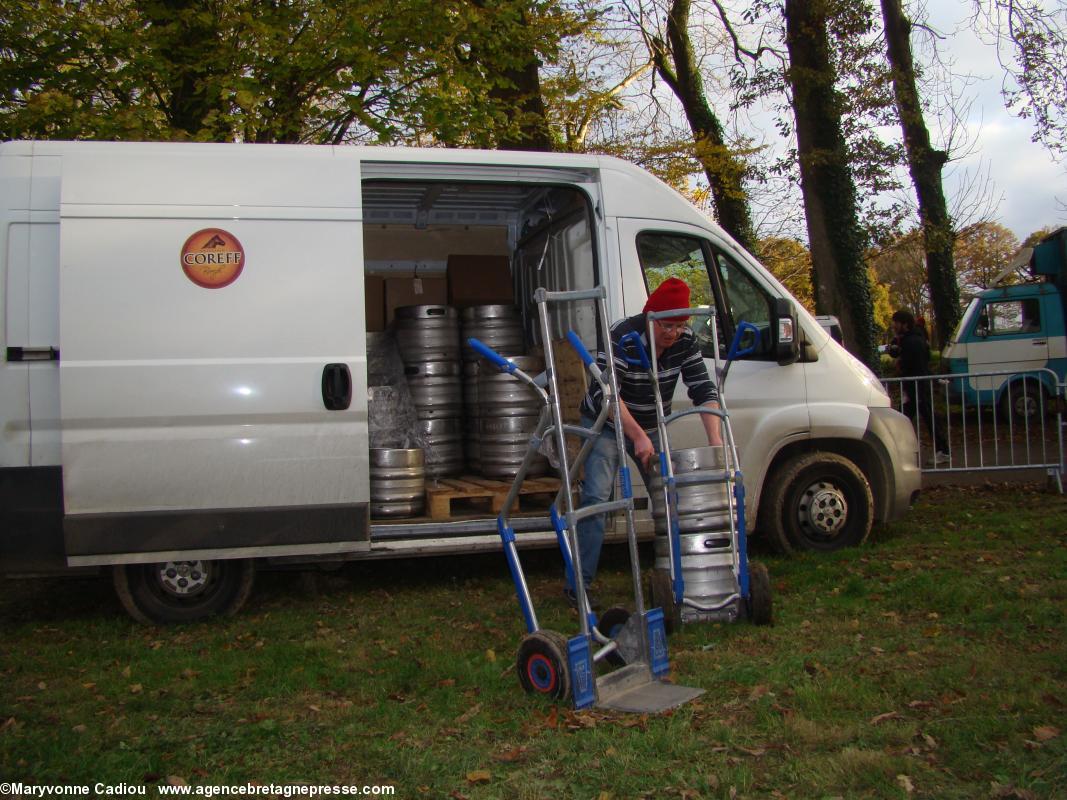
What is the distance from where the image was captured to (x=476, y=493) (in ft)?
20.8

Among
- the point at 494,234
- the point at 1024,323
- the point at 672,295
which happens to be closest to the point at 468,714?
the point at 672,295

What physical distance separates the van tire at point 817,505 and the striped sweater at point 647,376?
5.24 ft

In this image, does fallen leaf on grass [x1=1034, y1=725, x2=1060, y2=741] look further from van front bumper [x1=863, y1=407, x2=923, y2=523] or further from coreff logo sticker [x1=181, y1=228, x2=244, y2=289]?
coreff logo sticker [x1=181, y1=228, x2=244, y2=289]

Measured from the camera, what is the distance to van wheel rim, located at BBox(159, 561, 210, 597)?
228 inches

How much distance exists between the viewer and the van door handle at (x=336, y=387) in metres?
5.59

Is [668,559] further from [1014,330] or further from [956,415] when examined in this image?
[1014,330]

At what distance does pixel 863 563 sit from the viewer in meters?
6.55

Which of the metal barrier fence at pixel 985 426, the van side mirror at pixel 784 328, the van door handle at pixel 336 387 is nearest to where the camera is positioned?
the van door handle at pixel 336 387

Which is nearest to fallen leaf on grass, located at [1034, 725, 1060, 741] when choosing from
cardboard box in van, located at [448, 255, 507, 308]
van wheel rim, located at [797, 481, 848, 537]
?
van wheel rim, located at [797, 481, 848, 537]

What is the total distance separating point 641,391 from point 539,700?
198cm

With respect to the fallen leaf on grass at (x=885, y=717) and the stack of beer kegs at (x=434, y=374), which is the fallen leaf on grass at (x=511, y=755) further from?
the stack of beer kegs at (x=434, y=374)

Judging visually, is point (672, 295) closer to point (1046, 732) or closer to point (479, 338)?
point (479, 338)

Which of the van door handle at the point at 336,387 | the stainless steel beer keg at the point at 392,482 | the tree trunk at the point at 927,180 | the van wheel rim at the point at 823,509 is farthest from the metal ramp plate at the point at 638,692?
the tree trunk at the point at 927,180

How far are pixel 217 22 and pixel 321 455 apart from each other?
5671 millimetres
